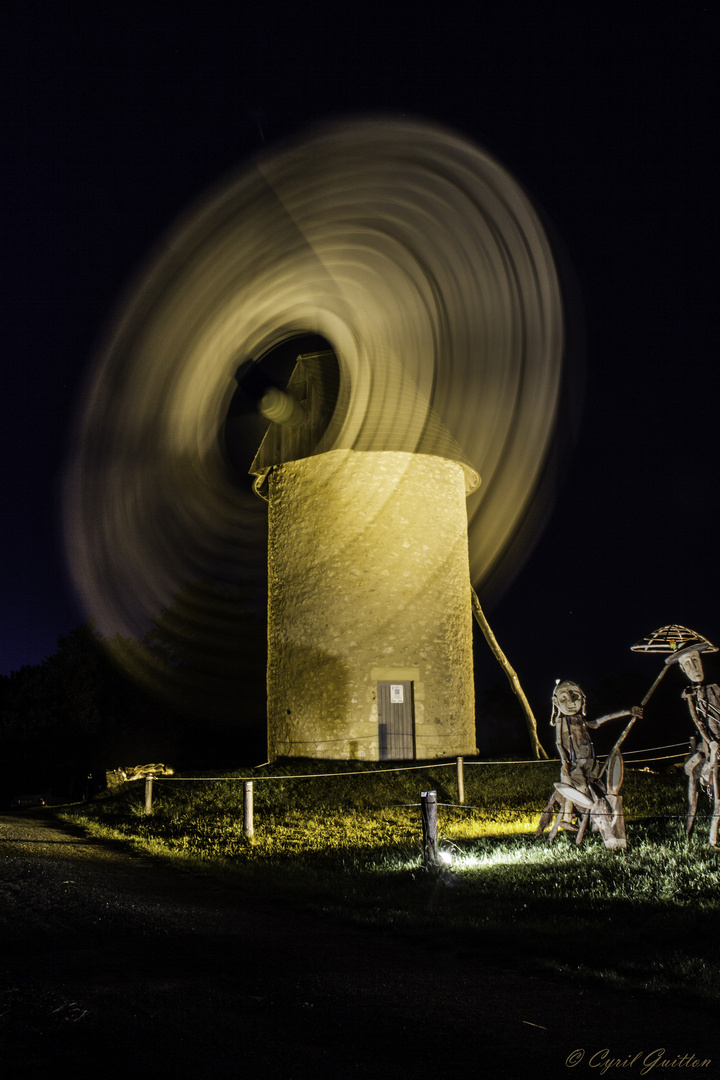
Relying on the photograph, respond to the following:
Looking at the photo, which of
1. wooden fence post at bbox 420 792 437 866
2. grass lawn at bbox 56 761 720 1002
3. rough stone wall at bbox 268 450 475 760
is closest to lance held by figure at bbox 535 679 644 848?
grass lawn at bbox 56 761 720 1002

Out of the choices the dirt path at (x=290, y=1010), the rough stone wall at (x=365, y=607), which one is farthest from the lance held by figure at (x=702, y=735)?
the rough stone wall at (x=365, y=607)

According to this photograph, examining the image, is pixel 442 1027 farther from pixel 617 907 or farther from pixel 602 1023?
pixel 617 907

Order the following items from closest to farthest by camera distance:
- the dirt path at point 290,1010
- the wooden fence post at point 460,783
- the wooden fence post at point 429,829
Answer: the dirt path at point 290,1010 → the wooden fence post at point 429,829 → the wooden fence post at point 460,783

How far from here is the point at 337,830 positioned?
12.7 metres

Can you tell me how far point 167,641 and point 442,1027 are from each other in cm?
3842

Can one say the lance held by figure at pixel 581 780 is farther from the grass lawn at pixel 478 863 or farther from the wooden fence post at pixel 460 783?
the wooden fence post at pixel 460 783

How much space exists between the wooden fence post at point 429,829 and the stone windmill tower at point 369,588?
10365 mm

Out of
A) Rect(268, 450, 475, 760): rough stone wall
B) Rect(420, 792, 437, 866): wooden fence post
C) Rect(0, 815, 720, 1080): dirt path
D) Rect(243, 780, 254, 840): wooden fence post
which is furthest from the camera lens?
Rect(268, 450, 475, 760): rough stone wall

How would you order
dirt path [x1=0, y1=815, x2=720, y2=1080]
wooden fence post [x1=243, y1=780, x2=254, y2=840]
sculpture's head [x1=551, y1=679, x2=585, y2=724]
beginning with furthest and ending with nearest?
wooden fence post [x1=243, y1=780, x2=254, y2=840] < sculpture's head [x1=551, y1=679, x2=585, y2=724] < dirt path [x1=0, y1=815, x2=720, y2=1080]

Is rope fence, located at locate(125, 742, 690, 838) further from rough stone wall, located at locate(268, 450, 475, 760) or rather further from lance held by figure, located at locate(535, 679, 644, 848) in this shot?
rough stone wall, located at locate(268, 450, 475, 760)

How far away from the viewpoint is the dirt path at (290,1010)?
3.67 m

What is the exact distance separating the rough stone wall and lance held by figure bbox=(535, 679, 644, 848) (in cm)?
961

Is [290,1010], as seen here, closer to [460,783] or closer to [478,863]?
[478,863]

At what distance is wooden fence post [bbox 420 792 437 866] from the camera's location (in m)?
8.87
